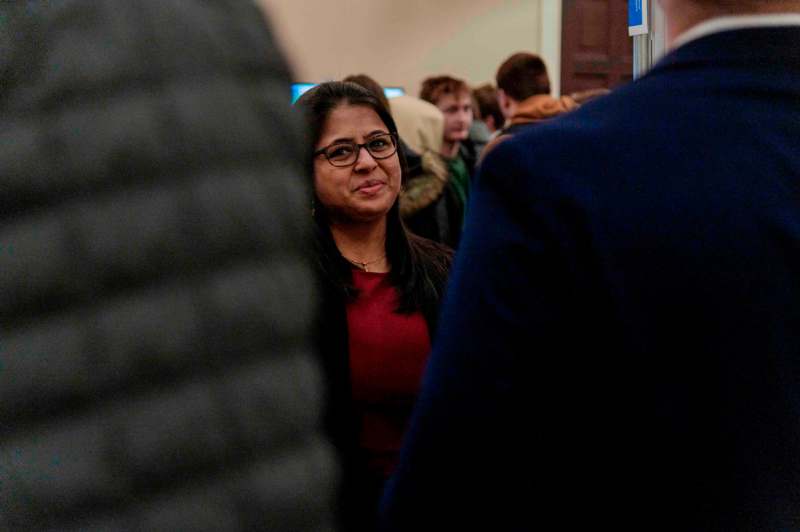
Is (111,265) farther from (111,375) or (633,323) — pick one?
(633,323)

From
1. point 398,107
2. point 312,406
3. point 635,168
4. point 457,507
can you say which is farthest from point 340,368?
point 398,107

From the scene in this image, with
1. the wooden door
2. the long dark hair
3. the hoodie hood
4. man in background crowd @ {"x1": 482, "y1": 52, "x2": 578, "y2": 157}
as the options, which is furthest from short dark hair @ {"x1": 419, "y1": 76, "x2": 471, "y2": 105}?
the wooden door

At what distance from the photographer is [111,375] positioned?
0.42 m

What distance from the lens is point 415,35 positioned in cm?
693

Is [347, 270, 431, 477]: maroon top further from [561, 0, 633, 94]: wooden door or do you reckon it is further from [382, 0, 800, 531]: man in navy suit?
[561, 0, 633, 94]: wooden door

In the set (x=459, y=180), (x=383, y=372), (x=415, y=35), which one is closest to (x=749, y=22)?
(x=383, y=372)

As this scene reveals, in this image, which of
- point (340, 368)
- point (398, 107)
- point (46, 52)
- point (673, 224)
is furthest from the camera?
point (398, 107)

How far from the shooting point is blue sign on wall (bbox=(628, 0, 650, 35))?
1837 mm

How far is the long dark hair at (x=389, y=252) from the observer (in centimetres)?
175

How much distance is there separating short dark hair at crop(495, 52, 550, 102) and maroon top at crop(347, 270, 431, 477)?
166cm

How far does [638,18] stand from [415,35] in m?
5.26

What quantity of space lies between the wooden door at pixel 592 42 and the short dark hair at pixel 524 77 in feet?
14.3

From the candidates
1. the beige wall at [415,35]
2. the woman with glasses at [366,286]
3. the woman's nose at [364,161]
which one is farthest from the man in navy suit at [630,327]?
the beige wall at [415,35]

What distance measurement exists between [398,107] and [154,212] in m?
3.09
